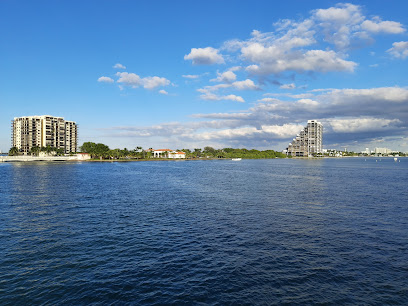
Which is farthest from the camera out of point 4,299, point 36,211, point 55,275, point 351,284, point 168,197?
point 168,197

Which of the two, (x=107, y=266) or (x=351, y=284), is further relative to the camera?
(x=107, y=266)

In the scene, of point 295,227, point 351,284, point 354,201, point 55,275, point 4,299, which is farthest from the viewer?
point 354,201

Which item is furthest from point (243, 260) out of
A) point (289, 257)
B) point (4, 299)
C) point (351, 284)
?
point (4, 299)

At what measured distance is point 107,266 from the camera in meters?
25.5

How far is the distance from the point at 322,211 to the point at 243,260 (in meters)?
29.7

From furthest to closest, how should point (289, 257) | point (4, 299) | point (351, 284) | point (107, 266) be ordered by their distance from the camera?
point (289, 257)
point (107, 266)
point (351, 284)
point (4, 299)

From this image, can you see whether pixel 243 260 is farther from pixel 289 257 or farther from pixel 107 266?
pixel 107 266

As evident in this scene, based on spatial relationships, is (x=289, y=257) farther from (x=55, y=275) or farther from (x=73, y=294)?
(x=55, y=275)

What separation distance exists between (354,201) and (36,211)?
68.1m

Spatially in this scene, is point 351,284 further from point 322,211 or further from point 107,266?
point 322,211

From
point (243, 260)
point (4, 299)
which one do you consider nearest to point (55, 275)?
point (4, 299)

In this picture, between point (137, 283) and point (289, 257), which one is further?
point (289, 257)

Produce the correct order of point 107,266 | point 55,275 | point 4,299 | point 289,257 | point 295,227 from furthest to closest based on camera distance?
point 295,227 < point 289,257 < point 107,266 < point 55,275 < point 4,299

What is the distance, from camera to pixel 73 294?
2061 centimetres
